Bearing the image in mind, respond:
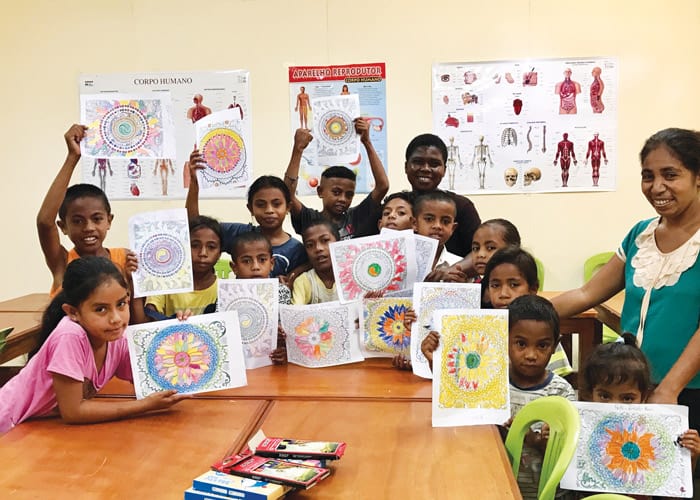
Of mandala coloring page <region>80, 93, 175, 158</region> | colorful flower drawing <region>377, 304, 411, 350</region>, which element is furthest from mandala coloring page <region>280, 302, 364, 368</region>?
mandala coloring page <region>80, 93, 175, 158</region>

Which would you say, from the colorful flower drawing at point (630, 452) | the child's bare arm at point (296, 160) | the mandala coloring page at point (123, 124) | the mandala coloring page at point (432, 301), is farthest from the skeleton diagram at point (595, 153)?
the colorful flower drawing at point (630, 452)

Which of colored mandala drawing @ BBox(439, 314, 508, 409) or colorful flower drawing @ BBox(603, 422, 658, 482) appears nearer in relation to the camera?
colorful flower drawing @ BBox(603, 422, 658, 482)

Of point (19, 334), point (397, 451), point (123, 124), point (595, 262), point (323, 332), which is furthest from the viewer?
point (595, 262)

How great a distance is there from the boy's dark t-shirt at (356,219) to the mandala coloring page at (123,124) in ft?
2.57

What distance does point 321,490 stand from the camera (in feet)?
4.32

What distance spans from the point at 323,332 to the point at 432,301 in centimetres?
45

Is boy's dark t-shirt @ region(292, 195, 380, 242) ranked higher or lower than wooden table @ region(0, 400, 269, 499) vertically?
higher

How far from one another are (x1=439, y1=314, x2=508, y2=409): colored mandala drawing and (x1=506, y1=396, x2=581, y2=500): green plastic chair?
9cm

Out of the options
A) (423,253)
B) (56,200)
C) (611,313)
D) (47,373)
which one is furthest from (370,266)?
(611,313)

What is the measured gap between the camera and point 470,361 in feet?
5.75

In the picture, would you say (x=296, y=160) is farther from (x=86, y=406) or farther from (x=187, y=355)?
(x=86, y=406)

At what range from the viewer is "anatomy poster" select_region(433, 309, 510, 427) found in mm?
1699

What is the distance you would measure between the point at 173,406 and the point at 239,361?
0.80 ft

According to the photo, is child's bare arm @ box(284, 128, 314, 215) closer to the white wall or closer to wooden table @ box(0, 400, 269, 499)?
wooden table @ box(0, 400, 269, 499)
